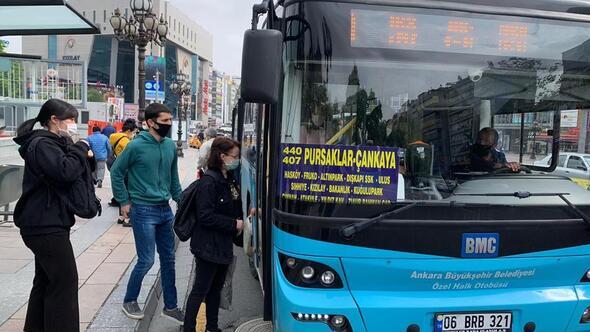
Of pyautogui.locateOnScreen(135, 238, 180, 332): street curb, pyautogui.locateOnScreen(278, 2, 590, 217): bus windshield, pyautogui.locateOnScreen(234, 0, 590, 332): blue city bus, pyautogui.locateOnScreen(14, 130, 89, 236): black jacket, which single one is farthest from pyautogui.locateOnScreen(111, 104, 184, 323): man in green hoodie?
pyautogui.locateOnScreen(278, 2, 590, 217): bus windshield

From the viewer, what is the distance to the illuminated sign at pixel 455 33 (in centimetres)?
303

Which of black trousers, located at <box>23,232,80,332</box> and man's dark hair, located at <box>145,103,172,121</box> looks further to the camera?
man's dark hair, located at <box>145,103,172,121</box>

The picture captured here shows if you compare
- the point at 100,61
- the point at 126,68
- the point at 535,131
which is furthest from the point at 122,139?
the point at 100,61

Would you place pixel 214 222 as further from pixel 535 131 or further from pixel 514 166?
pixel 535 131

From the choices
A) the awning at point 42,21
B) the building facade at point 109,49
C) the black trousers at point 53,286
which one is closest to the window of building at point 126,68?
the building facade at point 109,49

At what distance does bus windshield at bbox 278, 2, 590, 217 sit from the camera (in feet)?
9.84

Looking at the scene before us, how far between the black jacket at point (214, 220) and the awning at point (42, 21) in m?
3.05

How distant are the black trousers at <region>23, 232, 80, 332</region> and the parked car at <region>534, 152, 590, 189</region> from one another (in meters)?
3.31

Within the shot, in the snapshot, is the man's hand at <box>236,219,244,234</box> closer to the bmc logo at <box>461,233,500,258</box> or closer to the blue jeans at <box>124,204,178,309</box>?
the blue jeans at <box>124,204,178,309</box>

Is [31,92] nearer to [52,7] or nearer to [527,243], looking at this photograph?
[52,7]

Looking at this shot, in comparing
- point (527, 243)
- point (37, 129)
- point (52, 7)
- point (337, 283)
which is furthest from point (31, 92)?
point (527, 243)

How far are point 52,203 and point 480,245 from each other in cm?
280

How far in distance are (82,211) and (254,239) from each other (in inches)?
68.8

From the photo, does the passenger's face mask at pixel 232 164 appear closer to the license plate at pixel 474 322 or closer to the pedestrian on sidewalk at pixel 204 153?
the pedestrian on sidewalk at pixel 204 153
